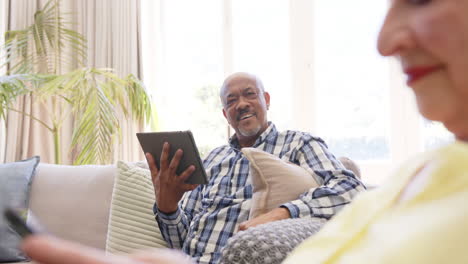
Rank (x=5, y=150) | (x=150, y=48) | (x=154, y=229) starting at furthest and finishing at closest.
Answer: (x=150, y=48) < (x=5, y=150) < (x=154, y=229)

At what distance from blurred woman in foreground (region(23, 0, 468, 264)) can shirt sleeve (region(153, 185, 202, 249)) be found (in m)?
1.63

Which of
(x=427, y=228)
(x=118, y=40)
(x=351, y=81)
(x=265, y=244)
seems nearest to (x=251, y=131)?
(x=265, y=244)

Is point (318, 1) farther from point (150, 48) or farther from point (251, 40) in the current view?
point (150, 48)

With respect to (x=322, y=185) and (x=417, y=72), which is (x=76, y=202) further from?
(x=417, y=72)

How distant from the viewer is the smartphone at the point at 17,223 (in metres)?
0.27

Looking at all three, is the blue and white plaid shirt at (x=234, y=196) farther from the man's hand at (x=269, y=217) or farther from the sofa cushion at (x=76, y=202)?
the sofa cushion at (x=76, y=202)

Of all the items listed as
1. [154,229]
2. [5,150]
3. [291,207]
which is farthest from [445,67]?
[5,150]

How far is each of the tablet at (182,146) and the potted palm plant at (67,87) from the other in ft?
5.23

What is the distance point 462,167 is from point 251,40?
3.99 metres

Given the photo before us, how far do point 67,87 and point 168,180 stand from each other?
1.65 metres

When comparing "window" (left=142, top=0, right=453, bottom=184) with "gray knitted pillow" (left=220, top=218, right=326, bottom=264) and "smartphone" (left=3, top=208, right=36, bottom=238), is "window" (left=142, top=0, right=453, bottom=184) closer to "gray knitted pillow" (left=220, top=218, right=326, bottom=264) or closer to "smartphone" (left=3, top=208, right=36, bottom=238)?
"gray knitted pillow" (left=220, top=218, right=326, bottom=264)

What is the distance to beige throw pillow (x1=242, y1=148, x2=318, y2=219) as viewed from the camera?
68.6 inches

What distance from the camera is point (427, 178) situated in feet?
0.88

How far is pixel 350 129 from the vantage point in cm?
376
